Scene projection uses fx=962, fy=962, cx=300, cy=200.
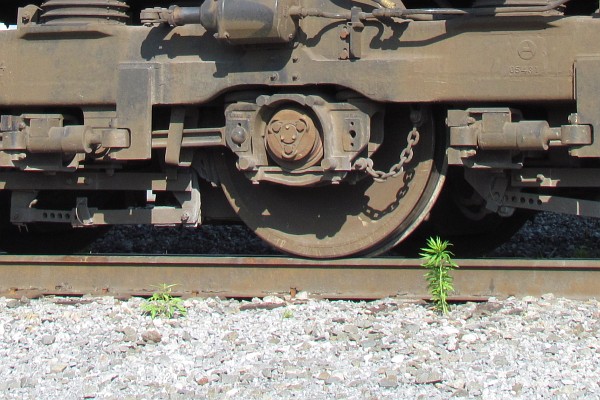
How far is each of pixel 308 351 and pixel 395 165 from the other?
1.57 meters

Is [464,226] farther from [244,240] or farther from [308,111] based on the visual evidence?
[244,240]

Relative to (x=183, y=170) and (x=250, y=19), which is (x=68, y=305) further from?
(x=250, y=19)

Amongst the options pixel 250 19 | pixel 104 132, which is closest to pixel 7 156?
pixel 104 132

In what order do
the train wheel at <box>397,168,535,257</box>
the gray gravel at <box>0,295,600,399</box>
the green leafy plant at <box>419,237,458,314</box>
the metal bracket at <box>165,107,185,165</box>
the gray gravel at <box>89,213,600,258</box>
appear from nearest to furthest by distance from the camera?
the gray gravel at <box>0,295,600,399</box> < the green leafy plant at <box>419,237,458,314</box> < the metal bracket at <box>165,107,185,165</box> < the train wheel at <box>397,168,535,257</box> < the gray gravel at <box>89,213,600,258</box>

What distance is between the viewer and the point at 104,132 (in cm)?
595

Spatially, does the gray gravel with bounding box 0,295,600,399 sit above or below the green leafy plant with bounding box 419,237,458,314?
below

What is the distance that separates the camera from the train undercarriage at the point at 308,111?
541 centimetres

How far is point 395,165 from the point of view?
18.7ft

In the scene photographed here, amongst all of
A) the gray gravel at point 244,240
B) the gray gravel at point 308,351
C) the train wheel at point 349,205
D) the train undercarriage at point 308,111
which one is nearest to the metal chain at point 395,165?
the train undercarriage at point 308,111

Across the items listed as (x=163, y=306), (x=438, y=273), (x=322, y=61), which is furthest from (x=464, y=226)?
(x=163, y=306)

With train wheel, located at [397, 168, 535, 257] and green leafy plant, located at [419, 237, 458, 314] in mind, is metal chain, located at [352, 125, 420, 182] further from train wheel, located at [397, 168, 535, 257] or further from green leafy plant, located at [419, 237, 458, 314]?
train wheel, located at [397, 168, 535, 257]

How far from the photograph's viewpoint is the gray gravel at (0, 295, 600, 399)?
3994 millimetres

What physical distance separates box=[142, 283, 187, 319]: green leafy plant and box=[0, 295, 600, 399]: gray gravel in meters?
0.07

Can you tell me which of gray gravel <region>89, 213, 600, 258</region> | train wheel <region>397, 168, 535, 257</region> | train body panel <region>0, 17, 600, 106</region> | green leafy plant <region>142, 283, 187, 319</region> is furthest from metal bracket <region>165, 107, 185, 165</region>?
train wheel <region>397, 168, 535, 257</region>
